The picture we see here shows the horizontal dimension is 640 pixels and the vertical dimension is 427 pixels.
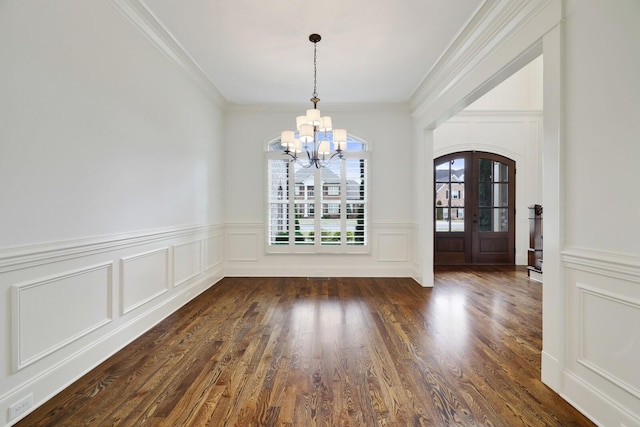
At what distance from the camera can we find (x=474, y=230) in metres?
6.86

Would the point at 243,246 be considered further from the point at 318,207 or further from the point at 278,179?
the point at 318,207

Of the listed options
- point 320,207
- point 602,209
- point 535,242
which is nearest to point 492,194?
point 535,242

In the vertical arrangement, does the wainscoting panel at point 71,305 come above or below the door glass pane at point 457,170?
below

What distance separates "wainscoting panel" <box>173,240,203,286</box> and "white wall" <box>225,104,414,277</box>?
1154mm

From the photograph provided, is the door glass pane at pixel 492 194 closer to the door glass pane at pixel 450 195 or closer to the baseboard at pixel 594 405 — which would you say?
the door glass pane at pixel 450 195

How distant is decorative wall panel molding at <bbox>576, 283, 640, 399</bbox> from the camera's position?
165 cm

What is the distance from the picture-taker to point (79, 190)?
2.28 meters

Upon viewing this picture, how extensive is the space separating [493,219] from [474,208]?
51 centimetres

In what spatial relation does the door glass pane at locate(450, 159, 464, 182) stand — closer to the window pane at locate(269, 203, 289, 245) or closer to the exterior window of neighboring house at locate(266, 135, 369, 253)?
the exterior window of neighboring house at locate(266, 135, 369, 253)

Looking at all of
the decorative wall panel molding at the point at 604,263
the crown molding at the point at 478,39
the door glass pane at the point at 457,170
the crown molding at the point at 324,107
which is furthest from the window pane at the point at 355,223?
the decorative wall panel molding at the point at 604,263

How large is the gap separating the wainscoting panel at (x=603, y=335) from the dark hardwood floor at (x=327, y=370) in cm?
18

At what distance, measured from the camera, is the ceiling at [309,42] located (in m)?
2.86

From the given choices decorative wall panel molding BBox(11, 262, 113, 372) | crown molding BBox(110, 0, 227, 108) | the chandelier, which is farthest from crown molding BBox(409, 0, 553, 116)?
decorative wall panel molding BBox(11, 262, 113, 372)

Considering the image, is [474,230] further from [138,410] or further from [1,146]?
[1,146]
